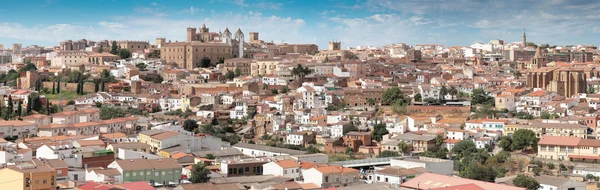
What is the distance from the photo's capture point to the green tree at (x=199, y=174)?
46.5 ft

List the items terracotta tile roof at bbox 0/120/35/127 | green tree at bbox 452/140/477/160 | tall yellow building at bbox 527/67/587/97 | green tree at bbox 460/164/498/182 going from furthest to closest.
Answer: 1. tall yellow building at bbox 527/67/587/97
2. terracotta tile roof at bbox 0/120/35/127
3. green tree at bbox 452/140/477/160
4. green tree at bbox 460/164/498/182

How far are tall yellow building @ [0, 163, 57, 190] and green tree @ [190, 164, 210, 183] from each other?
3045 millimetres

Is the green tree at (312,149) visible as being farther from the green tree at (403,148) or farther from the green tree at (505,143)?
the green tree at (505,143)

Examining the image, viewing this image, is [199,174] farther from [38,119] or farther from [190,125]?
[38,119]

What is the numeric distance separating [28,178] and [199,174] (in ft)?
11.5

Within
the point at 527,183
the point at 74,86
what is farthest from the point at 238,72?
the point at 527,183

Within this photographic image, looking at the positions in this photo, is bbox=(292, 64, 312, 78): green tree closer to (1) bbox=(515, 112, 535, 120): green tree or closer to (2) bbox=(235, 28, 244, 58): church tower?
Answer: (2) bbox=(235, 28, 244, 58): church tower

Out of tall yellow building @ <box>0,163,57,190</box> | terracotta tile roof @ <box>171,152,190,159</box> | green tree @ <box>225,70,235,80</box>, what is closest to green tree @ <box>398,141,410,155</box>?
terracotta tile roof @ <box>171,152,190,159</box>

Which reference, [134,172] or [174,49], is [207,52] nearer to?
[174,49]

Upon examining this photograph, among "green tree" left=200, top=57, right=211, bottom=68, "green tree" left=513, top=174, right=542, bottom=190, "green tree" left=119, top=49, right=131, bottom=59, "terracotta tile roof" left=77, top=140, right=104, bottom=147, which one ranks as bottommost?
"green tree" left=513, top=174, right=542, bottom=190

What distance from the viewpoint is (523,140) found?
1962cm

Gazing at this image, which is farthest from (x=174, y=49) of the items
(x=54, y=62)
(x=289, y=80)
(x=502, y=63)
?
(x=502, y=63)

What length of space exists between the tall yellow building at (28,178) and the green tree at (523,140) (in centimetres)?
1166

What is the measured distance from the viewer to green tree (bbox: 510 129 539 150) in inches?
773
